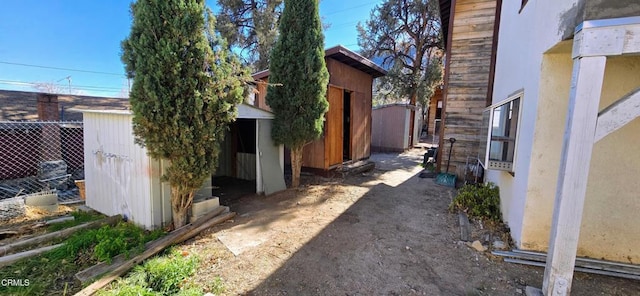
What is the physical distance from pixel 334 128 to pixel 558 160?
502 cm

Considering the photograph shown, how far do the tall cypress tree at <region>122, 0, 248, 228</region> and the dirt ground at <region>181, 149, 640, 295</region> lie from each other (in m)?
1.13

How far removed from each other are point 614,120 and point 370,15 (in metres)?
16.2

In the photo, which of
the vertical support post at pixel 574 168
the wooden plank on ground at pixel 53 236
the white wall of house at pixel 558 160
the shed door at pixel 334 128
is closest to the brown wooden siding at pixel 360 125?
the shed door at pixel 334 128

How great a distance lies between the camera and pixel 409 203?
16.2ft

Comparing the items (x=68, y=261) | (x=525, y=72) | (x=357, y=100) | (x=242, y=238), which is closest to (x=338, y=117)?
(x=357, y=100)

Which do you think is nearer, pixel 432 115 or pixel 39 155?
pixel 39 155

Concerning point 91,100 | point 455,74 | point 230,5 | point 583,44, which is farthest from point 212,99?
point 230,5

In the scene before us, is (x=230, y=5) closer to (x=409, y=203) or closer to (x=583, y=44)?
(x=409, y=203)

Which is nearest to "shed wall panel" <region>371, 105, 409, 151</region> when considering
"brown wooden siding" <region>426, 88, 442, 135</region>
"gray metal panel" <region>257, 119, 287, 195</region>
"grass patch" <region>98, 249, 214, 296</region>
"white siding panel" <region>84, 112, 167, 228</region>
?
"brown wooden siding" <region>426, 88, 442, 135</region>

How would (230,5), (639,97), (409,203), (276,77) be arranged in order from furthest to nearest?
(230,5), (276,77), (409,203), (639,97)

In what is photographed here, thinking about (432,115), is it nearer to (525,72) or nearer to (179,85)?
(525,72)

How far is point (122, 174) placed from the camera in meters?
3.90

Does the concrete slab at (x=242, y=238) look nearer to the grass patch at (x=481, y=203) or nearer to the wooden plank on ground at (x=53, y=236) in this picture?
the wooden plank on ground at (x=53, y=236)

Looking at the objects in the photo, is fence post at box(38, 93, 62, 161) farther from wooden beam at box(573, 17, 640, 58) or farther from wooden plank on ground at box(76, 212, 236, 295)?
wooden beam at box(573, 17, 640, 58)
